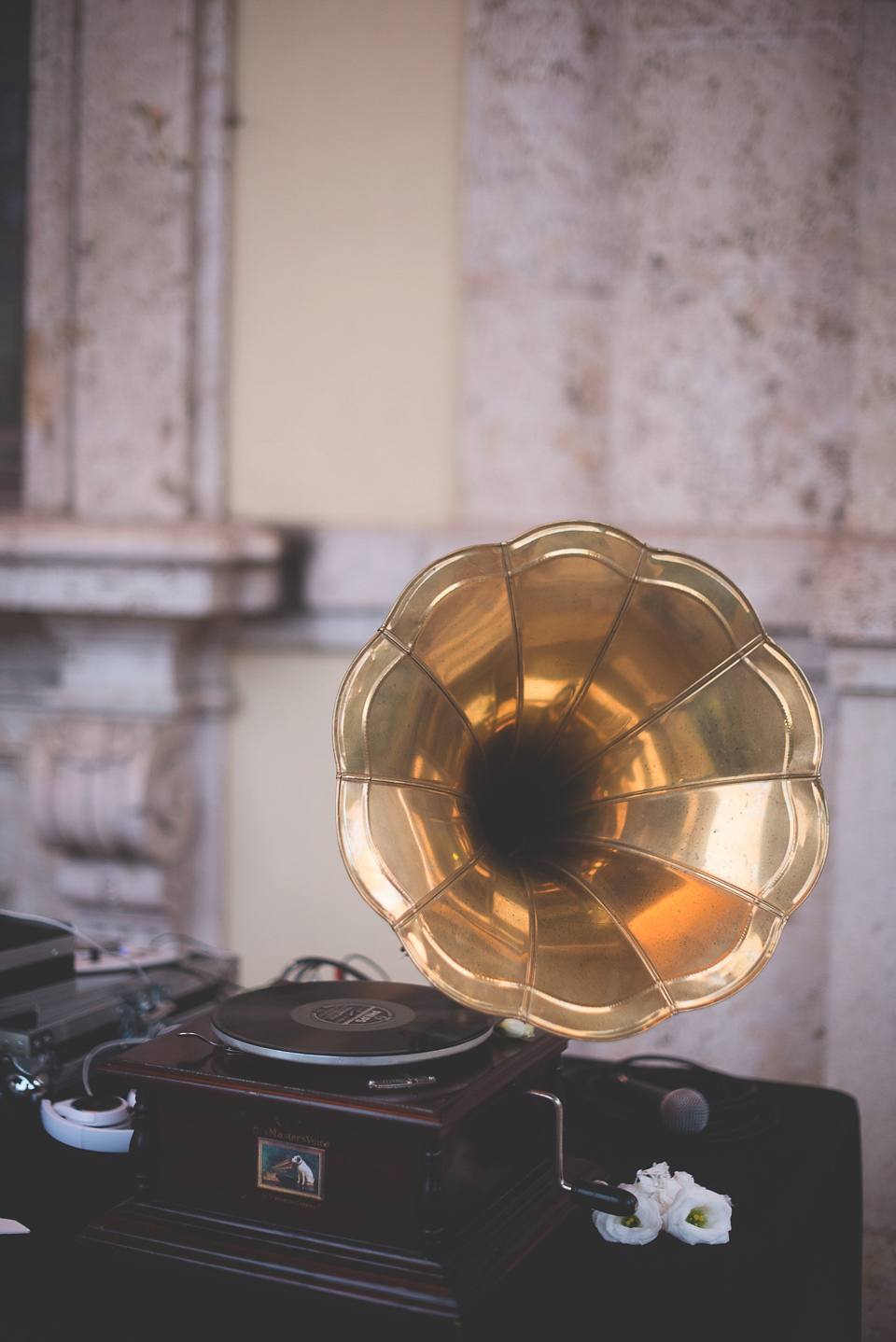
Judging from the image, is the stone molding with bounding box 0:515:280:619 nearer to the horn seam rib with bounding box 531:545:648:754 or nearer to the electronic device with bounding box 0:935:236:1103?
the electronic device with bounding box 0:935:236:1103

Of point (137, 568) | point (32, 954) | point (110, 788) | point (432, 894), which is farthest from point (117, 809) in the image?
point (432, 894)

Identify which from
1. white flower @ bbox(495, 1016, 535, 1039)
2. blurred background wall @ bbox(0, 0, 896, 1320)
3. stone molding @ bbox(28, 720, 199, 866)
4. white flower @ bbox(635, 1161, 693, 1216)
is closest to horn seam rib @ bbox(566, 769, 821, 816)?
white flower @ bbox(495, 1016, 535, 1039)

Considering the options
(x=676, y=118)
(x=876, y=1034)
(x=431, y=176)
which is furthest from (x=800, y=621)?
(x=431, y=176)

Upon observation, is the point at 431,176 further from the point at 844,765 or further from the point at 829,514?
the point at 844,765

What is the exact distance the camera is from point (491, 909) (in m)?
1.11

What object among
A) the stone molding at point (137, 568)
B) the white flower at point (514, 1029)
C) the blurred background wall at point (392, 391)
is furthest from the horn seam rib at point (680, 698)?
the stone molding at point (137, 568)

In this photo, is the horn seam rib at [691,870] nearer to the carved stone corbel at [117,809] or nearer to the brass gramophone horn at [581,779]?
the brass gramophone horn at [581,779]

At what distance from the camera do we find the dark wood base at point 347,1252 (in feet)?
2.95

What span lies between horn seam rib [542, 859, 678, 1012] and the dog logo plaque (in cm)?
34

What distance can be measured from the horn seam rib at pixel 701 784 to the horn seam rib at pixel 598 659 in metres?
0.08

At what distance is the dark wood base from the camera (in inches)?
35.4

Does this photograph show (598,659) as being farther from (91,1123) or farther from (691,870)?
(91,1123)

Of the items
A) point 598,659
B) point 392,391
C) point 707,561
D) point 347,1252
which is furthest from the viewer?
point 392,391

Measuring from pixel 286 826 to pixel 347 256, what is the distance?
1.25 m
